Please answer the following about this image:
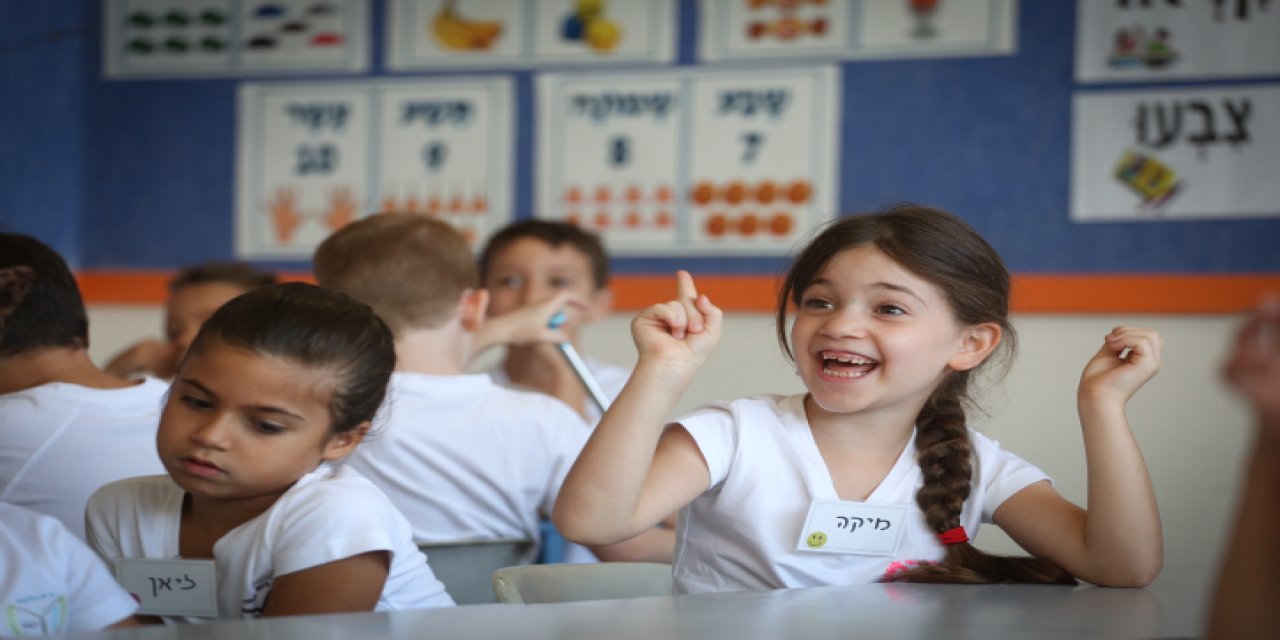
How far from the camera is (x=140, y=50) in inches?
149

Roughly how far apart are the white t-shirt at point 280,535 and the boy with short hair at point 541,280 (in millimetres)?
1427

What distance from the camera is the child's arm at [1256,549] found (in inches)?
21.8

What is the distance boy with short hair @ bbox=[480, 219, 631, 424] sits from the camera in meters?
2.84

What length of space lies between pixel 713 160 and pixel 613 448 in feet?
7.30

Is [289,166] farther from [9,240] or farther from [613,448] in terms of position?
[613,448]

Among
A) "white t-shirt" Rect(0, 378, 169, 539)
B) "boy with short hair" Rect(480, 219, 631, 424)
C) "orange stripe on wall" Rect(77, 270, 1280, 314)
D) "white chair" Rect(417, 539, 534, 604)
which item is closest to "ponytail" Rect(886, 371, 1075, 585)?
"white chair" Rect(417, 539, 534, 604)

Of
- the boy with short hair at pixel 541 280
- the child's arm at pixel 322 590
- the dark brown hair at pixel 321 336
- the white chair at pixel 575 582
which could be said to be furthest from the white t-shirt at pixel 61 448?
the boy with short hair at pixel 541 280

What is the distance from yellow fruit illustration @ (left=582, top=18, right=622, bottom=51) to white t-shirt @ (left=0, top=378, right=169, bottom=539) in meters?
2.06

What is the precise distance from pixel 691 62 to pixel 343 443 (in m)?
2.23

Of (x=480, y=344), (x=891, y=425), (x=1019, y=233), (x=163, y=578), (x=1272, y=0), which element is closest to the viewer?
(x=163, y=578)

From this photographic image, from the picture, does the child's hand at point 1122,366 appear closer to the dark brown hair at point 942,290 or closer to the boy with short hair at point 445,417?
the dark brown hair at point 942,290

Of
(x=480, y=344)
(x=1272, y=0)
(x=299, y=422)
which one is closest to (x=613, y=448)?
(x=299, y=422)

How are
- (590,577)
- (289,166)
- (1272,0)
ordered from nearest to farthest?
1. (590,577)
2. (1272,0)
3. (289,166)

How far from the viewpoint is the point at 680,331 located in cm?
136
